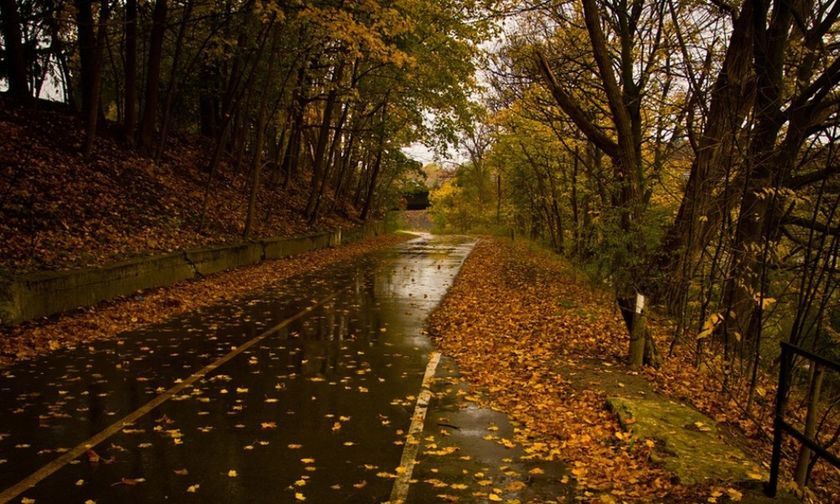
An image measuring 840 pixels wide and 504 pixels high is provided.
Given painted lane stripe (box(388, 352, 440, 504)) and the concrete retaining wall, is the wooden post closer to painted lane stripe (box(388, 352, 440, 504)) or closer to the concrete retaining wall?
painted lane stripe (box(388, 352, 440, 504))

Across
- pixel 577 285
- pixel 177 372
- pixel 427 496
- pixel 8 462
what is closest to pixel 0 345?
pixel 177 372

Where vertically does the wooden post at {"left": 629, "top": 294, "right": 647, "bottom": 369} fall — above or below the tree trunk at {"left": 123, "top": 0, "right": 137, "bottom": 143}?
below

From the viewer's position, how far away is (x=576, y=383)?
7676mm

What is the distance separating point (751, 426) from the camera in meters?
7.29

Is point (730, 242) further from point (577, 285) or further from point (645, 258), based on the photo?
point (577, 285)

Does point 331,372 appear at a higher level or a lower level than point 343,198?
lower

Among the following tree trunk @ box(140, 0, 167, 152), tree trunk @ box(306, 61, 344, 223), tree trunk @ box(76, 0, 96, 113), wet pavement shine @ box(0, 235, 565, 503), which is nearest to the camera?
wet pavement shine @ box(0, 235, 565, 503)

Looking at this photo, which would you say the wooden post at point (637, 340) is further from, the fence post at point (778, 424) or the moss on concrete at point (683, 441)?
the fence post at point (778, 424)

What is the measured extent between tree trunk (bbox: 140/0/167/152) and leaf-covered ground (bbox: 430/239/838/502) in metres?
12.1

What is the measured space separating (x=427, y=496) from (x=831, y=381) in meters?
13.3

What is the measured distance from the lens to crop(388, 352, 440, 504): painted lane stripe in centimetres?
460

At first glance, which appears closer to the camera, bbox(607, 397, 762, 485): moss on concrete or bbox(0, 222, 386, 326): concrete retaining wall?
bbox(607, 397, 762, 485): moss on concrete

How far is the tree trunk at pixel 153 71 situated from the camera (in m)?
18.0

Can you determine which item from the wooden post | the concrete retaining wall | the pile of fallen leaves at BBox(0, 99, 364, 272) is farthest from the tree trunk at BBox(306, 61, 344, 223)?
the wooden post
